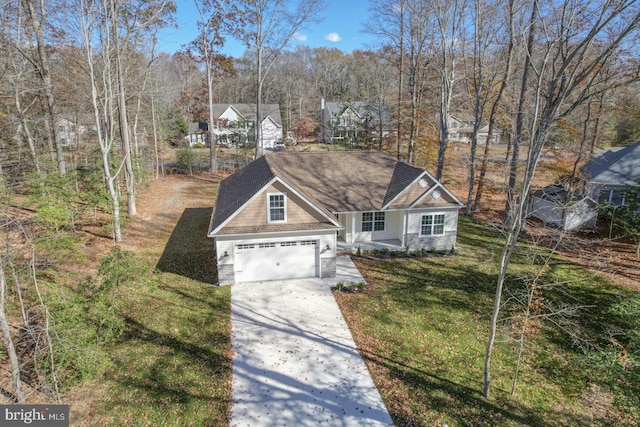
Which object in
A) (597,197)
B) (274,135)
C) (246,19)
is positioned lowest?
(597,197)

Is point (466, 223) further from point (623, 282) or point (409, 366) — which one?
point (409, 366)

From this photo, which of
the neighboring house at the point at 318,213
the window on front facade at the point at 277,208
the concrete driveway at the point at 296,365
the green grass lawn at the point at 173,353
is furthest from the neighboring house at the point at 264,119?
the concrete driveway at the point at 296,365

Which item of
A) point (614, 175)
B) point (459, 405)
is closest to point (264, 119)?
point (614, 175)

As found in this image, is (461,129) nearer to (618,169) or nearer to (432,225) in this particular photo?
(618,169)

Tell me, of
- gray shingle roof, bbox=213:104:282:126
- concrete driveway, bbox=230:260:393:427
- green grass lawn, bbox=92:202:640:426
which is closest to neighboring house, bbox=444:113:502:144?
green grass lawn, bbox=92:202:640:426

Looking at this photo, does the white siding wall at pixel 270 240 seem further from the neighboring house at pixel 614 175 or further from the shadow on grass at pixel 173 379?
the neighboring house at pixel 614 175

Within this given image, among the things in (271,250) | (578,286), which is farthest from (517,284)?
(271,250)
